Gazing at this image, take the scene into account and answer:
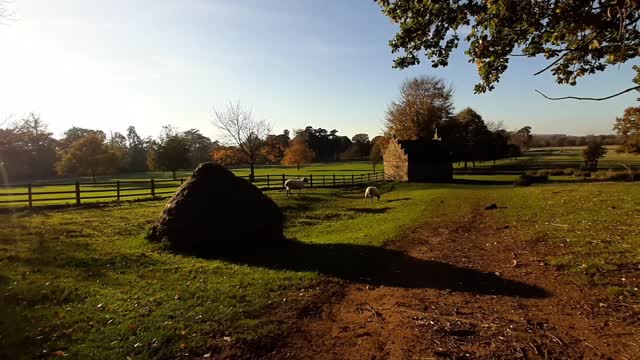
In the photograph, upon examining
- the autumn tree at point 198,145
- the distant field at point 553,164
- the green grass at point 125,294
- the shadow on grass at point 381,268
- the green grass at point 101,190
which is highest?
the autumn tree at point 198,145

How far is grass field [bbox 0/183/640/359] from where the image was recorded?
18.8ft

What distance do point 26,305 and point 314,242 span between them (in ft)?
26.1

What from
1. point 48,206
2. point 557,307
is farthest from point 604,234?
point 48,206

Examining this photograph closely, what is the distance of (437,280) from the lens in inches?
342

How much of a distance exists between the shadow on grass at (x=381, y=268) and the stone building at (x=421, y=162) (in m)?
39.7

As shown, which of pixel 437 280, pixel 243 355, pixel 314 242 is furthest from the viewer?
pixel 314 242

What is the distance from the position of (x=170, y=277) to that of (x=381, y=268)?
540 cm

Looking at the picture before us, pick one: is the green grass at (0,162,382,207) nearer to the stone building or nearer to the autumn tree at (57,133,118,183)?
the autumn tree at (57,133,118,183)

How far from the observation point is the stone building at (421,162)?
49.7 meters

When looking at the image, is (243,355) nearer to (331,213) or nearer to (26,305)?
(26,305)

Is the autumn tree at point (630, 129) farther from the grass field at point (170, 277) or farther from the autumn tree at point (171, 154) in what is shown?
the autumn tree at point (171, 154)

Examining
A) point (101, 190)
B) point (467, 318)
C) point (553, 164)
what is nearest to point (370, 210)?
point (467, 318)

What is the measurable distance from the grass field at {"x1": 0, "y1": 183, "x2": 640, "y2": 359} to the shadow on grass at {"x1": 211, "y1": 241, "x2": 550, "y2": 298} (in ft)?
0.31

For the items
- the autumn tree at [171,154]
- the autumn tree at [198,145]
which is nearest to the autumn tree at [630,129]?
the autumn tree at [171,154]
